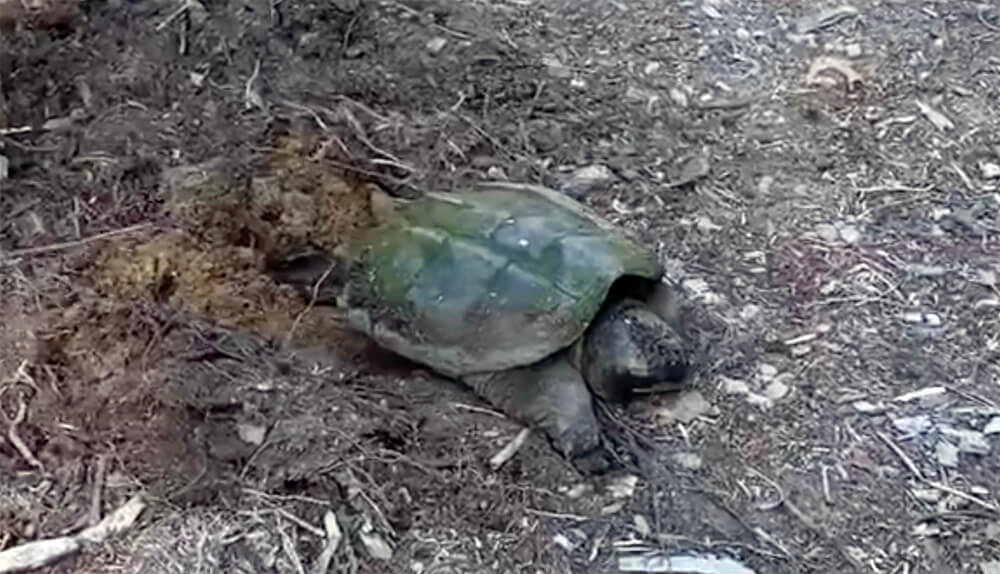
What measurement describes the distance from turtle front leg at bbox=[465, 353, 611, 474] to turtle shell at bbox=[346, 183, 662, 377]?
0.03 meters

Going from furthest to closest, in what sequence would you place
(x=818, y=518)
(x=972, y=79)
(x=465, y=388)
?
1. (x=972, y=79)
2. (x=465, y=388)
3. (x=818, y=518)

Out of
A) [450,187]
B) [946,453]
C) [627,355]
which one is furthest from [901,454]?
[450,187]

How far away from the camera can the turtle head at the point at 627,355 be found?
2207 millimetres

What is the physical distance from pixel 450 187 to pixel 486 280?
50 centimetres

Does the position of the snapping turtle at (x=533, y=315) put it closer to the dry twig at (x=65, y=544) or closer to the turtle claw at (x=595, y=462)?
the turtle claw at (x=595, y=462)

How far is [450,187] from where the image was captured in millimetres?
2688

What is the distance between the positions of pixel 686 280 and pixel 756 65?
0.84 metres

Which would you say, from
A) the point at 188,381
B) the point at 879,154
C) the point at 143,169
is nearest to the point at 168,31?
the point at 143,169

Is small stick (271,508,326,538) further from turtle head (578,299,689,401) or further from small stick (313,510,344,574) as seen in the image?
turtle head (578,299,689,401)

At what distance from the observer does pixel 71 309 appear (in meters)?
2.28

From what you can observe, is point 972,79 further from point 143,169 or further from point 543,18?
point 143,169

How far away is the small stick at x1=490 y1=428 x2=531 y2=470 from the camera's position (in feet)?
6.94

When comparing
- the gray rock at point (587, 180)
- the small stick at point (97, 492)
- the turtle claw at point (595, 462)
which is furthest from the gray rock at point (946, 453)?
the small stick at point (97, 492)

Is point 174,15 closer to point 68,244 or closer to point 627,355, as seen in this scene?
point 68,244
